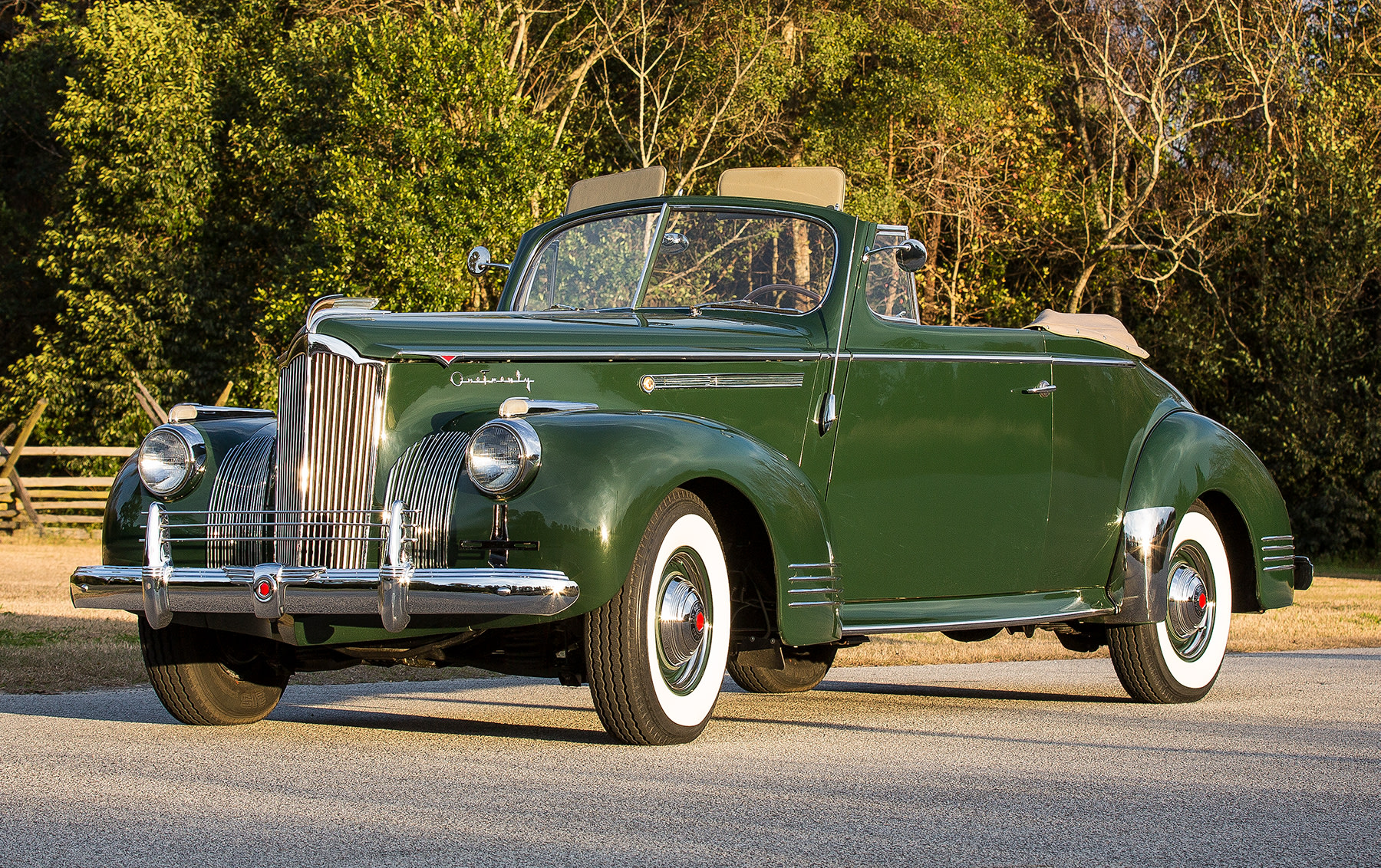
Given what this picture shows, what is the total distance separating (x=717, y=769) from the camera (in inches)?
193

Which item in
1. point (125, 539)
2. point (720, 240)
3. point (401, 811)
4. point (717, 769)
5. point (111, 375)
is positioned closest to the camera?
point (401, 811)

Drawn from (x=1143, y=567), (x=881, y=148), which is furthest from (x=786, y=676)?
(x=881, y=148)

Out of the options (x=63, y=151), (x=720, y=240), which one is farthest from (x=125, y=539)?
(x=63, y=151)

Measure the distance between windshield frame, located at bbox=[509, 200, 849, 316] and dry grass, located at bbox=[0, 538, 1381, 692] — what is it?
2608 millimetres

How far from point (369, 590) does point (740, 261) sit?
2510 millimetres

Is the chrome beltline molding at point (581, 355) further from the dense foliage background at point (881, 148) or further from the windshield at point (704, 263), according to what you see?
the dense foliage background at point (881, 148)

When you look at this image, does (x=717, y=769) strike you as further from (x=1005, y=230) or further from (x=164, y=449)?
(x=1005, y=230)

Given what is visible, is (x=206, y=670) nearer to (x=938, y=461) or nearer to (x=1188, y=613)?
(x=938, y=461)

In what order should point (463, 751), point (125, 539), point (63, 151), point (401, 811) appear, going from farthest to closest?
point (63, 151) → point (125, 539) → point (463, 751) → point (401, 811)

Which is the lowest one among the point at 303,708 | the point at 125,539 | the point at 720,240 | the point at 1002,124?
the point at 303,708

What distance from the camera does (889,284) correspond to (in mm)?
6934

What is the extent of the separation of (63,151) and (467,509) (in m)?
31.5

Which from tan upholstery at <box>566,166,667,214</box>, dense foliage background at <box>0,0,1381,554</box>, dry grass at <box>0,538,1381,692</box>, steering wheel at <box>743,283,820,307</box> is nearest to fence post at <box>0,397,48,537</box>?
dense foliage background at <box>0,0,1381,554</box>

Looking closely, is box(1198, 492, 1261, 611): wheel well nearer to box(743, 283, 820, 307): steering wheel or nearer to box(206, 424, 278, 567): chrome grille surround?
box(743, 283, 820, 307): steering wheel
